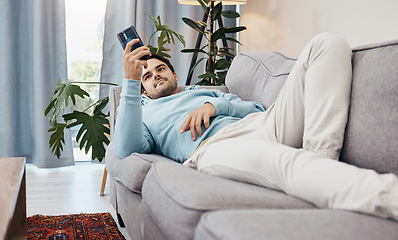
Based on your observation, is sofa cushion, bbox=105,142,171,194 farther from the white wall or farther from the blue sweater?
the white wall

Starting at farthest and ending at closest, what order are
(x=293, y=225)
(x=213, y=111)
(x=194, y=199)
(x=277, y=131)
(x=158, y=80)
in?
(x=158, y=80) → (x=213, y=111) → (x=277, y=131) → (x=194, y=199) → (x=293, y=225)

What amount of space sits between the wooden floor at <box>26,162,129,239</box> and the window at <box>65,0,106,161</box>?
0.42 m

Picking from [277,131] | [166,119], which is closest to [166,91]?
[166,119]

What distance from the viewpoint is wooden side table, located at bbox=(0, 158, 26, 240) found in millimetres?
940

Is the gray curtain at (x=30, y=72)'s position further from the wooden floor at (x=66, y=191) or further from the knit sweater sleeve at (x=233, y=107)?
the knit sweater sleeve at (x=233, y=107)

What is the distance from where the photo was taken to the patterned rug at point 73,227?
1912 mm

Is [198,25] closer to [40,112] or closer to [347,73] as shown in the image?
[40,112]

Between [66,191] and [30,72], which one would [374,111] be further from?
[30,72]

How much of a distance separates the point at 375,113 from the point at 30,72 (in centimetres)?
284

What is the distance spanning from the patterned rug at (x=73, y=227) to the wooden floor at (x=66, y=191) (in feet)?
0.28

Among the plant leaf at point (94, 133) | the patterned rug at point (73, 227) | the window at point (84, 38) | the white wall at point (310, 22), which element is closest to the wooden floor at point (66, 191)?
the patterned rug at point (73, 227)

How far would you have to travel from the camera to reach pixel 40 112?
10.9 feet

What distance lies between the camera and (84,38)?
3.64 metres

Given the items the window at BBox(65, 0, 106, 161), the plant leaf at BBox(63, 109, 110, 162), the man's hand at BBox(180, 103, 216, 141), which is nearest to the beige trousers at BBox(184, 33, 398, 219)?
the man's hand at BBox(180, 103, 216, 141)
